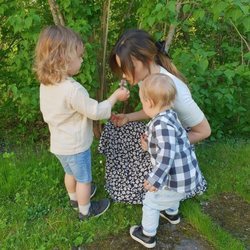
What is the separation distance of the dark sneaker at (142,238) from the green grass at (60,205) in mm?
125

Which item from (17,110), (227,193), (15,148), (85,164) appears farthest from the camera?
(17,110)

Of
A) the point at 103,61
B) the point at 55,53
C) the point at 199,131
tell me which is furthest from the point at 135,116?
the point at 103,61

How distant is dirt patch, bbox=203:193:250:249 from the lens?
10.3 feet

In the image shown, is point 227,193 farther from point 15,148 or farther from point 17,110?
point 17,110

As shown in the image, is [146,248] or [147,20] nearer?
[146,248]

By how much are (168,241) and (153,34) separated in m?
1.83

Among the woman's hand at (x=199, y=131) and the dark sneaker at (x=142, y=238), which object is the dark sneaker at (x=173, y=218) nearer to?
the dark sneaker at (x=142, y=238)

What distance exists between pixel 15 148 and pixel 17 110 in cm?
68

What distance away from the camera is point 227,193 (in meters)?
3.61

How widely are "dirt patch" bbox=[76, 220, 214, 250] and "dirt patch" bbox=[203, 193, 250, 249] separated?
0.92 ft

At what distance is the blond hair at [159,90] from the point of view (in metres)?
2.61

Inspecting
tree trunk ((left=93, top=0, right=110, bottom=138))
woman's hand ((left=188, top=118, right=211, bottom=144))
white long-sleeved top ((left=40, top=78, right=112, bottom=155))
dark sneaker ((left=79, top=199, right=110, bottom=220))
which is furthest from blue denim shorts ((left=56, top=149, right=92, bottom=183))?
tree trunk ((left=93, top=0, right=110, bottom=138))

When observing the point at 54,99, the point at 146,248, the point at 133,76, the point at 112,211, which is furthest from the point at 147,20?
the point at 146,248

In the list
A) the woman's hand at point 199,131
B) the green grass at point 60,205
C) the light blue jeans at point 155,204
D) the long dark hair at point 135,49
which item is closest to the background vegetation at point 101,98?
the green grass at point 60,205
